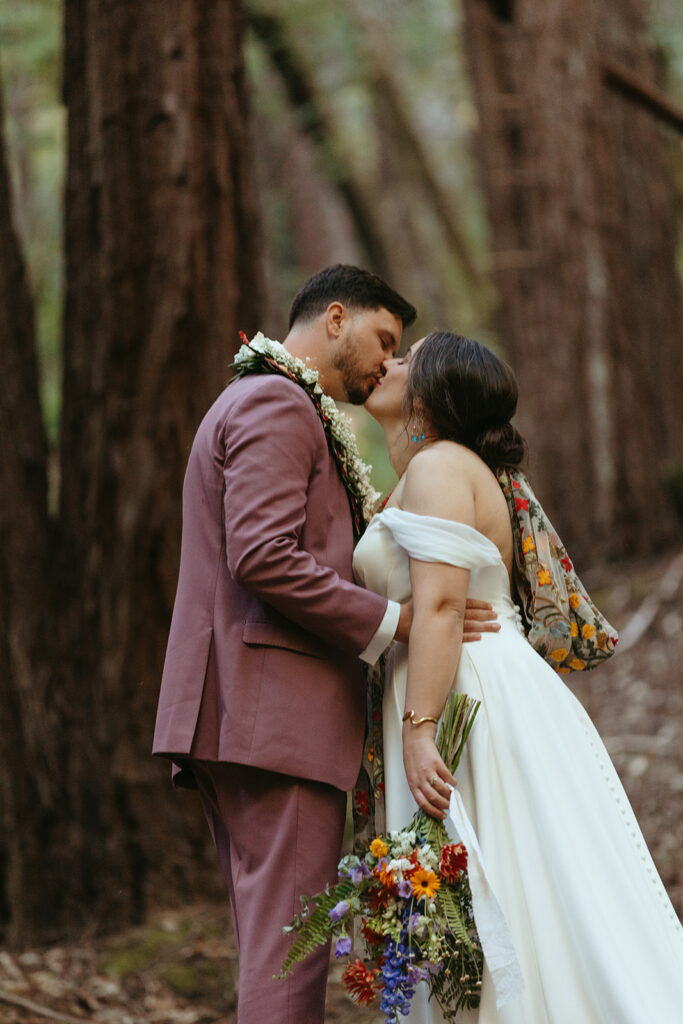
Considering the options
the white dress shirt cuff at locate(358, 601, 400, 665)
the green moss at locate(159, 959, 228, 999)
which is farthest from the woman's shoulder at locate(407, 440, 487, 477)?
the green moss at locate(159, 959, 228, 999)

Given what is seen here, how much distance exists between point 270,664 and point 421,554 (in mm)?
506

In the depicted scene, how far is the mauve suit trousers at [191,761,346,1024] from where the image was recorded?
281 centimetres

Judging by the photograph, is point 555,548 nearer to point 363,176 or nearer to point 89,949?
point 89,949

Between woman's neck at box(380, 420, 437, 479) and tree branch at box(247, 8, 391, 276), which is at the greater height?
tree branch at box(247, 8, 391, 276)

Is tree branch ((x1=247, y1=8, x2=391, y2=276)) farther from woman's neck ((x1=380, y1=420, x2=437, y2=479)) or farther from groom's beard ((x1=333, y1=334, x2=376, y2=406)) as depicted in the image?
woman's neck ((x1=380, y1=420, x2=437, y2=479))

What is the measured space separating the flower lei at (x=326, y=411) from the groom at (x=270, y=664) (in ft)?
0.19

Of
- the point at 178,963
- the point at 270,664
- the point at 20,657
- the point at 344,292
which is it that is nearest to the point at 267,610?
the point at 270,664

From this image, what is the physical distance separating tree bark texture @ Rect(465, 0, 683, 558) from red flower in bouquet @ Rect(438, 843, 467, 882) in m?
5.39

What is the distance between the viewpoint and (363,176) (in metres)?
11.3

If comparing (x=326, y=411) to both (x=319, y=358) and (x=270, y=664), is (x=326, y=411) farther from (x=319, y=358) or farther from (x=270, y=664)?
(x=270, y=664)

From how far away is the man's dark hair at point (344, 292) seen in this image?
350cm

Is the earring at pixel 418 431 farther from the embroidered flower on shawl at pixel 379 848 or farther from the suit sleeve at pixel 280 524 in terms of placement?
the embroidered flower on shawl at pixel 379 848

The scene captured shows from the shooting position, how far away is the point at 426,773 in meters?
2.84

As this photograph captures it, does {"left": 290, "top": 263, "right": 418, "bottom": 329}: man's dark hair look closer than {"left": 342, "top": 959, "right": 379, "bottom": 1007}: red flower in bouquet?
No
